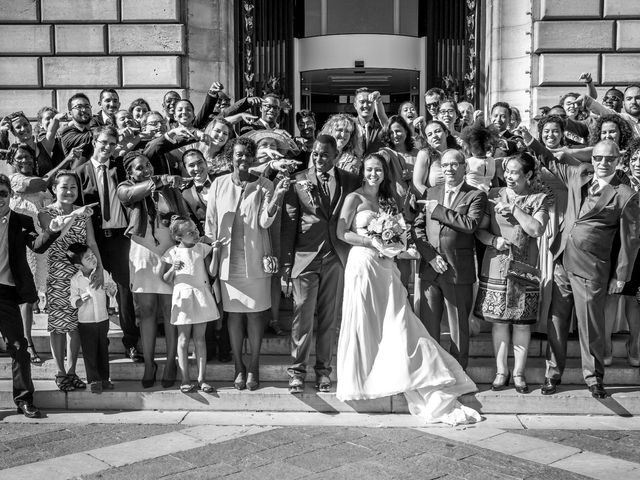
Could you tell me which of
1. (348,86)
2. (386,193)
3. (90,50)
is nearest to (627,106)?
(386,193)

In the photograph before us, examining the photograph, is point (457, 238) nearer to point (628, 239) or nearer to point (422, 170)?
point (422, 170)

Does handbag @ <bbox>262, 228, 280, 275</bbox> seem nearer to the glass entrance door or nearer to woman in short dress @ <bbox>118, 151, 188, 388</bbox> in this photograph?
woman in short dress @ <bbox>118, 151, 188, 388</bbox>

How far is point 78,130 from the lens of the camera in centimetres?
827

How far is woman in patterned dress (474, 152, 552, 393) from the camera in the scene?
651 cm

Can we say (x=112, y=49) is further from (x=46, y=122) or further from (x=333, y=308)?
(x=333, y=308)

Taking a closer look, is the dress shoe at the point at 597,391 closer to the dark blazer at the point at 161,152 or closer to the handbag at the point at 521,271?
the handbag at the point at 521,271

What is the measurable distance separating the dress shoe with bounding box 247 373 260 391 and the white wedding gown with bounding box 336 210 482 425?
75 cm

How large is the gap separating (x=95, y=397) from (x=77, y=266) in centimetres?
114

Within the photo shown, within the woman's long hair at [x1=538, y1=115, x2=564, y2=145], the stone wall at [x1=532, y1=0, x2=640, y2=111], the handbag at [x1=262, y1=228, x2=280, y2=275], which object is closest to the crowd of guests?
the handbag at [x1=262, y1=228, x2=280, y2=275]

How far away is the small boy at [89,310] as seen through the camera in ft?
21.6

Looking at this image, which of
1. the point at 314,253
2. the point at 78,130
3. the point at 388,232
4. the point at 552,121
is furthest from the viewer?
the point at 78,130

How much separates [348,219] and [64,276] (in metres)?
2.48

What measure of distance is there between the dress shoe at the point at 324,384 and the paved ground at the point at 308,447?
258 mm

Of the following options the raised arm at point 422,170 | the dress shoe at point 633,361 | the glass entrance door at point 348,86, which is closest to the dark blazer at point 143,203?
the raised arm at point 422,170
